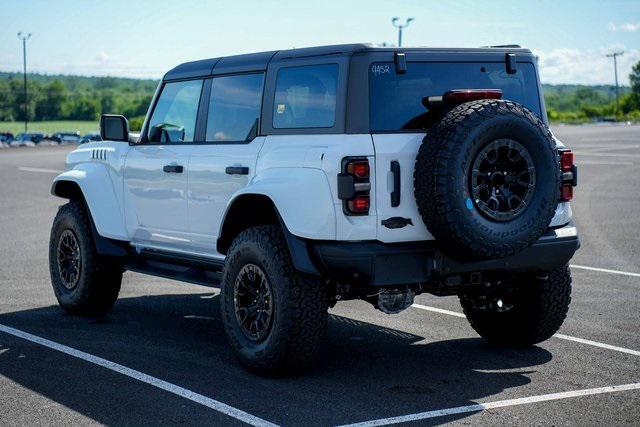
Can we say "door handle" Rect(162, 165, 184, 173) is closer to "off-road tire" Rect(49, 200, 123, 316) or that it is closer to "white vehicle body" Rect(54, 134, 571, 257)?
"white vehicle body" Rect(54, 134, 571, 257)

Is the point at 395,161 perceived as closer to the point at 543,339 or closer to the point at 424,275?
the point at 424,275

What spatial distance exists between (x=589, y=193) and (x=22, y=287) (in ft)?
49.6

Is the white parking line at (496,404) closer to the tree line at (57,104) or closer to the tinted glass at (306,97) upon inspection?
the tinted glass at (306,97)

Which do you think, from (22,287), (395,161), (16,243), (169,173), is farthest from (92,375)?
(16,243)

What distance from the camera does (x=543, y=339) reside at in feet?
23.6

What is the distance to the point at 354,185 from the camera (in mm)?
5809

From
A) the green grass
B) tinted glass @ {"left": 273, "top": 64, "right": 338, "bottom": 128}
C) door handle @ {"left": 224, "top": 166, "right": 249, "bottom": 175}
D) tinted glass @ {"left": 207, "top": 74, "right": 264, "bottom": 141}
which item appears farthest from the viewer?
the green grass

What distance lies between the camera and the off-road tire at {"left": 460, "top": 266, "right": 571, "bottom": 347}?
701 cm

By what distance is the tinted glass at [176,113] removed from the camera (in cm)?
763

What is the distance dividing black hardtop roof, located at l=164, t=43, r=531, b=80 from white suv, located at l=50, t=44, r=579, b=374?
0.02 m

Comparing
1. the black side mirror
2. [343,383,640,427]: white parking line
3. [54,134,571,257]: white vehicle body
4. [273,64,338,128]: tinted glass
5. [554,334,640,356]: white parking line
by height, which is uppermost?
[273,64,338,128]: tinted glass

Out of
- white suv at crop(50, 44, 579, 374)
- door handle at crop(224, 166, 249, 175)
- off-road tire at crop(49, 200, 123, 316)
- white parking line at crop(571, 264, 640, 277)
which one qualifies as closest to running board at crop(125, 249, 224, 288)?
white suv at crop(50, 44, 579, 374)

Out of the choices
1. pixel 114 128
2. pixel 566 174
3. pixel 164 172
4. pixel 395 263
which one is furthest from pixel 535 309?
pixel 114 128

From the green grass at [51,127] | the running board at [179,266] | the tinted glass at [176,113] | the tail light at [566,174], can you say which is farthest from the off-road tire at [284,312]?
the green grass at [51,127]
